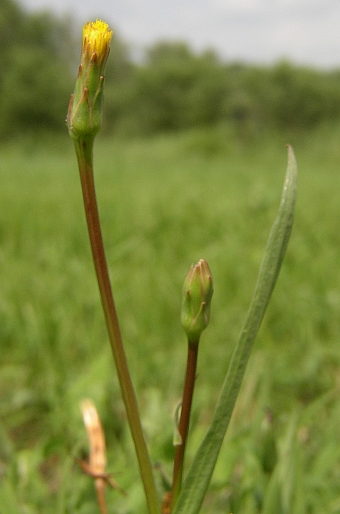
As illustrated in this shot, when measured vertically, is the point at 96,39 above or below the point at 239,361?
above

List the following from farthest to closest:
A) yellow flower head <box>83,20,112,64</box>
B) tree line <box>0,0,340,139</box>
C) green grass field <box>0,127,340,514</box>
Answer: tree line <box>0,0,340,139</box> → green grass field <box>0,127,340,514</box> → yellow flower head <box>83,20,112,64</box>

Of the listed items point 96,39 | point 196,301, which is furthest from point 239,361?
point 96,39

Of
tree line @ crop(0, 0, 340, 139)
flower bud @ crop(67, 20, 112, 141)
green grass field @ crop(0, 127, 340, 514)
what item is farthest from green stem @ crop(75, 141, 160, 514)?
tree line @ crop(0, 0, 340, 139)

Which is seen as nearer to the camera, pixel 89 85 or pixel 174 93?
pixel 89 85

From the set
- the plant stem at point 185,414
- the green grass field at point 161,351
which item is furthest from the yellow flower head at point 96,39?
the green grass field at point 161,351

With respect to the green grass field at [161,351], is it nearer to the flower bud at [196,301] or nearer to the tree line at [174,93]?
the flower bud at [196,301]

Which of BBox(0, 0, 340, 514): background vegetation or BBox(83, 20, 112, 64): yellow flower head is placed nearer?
BBox(83, 20, 112, 64): yellow flower head

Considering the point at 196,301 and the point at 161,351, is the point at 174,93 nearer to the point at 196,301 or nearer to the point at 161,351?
the point at 161,351

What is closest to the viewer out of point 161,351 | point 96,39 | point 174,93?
point 96,39

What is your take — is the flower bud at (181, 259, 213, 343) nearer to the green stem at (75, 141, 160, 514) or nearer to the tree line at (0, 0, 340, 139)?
the green stem at (75, 141, 160, 514)
